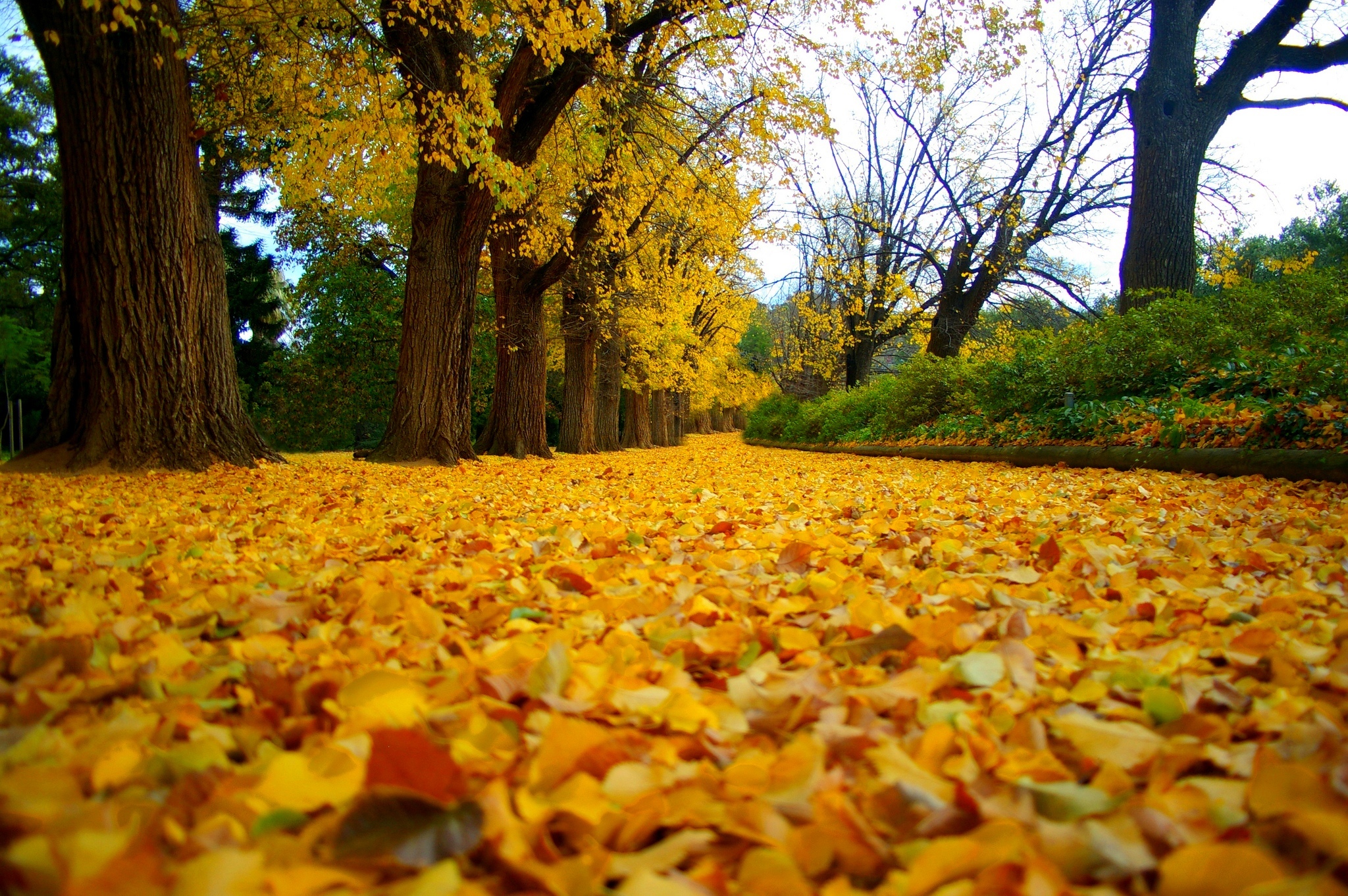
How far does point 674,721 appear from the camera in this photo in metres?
1.02

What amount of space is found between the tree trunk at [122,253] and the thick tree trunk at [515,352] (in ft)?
18.8

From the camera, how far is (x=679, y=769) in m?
0.89

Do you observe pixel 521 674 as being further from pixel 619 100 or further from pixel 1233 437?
pixel 619 100

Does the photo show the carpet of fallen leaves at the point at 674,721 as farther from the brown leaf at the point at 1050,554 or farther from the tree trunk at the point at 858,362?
the tree trunk at the point at 858,362

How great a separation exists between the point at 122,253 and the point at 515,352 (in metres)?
6.15

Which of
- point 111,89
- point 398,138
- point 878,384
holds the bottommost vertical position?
point 878,384

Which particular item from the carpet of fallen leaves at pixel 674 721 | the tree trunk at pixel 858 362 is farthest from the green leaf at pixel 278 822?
the tree trunk at pixel 858 362

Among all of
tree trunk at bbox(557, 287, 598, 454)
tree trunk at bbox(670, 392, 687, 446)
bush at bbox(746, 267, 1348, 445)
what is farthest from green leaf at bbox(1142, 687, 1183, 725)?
tree trunk at bbox(670, 392, 687, 446)

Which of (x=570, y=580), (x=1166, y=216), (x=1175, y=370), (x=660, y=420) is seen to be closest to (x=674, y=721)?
(x=570, y=580)

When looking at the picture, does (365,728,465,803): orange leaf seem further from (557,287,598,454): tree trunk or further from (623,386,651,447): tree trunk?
(623,386,651,447): tree trunk

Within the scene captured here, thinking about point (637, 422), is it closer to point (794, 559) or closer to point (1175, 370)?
point (1175, 370)

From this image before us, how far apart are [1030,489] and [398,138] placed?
6.28 meters

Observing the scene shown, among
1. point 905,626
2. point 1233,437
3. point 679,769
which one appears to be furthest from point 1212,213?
point 679,769

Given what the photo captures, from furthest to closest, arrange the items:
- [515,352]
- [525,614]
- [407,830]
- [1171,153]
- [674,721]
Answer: [515,352]
[1171,153]
[525,614]
[674,721]
[407,830]
